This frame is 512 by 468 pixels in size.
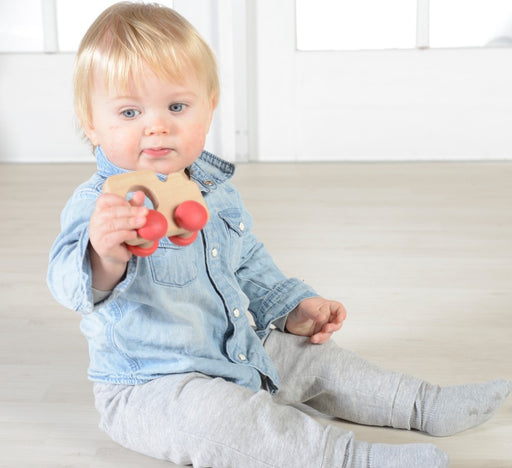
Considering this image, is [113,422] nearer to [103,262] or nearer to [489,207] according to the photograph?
[103,262]

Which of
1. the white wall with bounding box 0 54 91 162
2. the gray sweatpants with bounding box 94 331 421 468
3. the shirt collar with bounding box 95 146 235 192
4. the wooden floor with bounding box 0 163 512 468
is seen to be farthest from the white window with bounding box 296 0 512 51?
the gray sweatpants with bounding box 94 331 421 468

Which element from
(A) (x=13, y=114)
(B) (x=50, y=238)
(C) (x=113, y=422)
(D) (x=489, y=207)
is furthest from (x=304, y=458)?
(A) (x=13, y=114)

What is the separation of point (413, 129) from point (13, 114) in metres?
0.93

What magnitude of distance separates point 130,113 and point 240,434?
0.99ft

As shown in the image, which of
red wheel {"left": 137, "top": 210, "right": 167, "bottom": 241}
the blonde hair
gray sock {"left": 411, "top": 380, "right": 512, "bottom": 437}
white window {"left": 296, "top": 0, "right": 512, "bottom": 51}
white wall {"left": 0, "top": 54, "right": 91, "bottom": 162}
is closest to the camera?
red wheel {"left": 137, "top": 210, "right": 167, "bottom": 241}

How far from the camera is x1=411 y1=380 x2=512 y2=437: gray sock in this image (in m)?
0.89

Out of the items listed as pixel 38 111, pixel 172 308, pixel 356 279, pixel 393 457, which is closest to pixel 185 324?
pixel 172 308

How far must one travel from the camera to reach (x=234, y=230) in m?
0.92

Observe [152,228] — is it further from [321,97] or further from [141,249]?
[321,97]

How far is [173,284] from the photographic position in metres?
0.84

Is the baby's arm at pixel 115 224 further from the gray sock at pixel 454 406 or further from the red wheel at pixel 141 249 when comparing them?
the gray sock at pixel 454 406

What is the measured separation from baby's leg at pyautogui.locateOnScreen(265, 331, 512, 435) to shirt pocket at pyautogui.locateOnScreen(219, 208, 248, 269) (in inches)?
4.9

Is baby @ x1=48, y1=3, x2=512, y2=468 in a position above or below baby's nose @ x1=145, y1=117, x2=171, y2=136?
below

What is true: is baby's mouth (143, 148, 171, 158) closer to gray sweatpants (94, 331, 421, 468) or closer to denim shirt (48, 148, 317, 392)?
denim shirt (48, 148, 317, 392)
